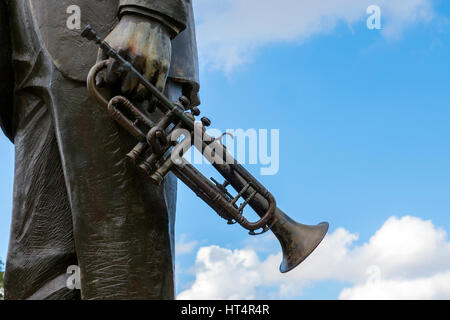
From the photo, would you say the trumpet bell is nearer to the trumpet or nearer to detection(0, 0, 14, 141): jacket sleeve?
the trumpet

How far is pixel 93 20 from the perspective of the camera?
12.6 ft

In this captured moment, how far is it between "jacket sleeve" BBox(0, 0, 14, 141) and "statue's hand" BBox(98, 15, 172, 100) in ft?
2.27

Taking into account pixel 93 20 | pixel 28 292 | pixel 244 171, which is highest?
pixel 93 20

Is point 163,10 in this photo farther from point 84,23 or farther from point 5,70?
point 5,70

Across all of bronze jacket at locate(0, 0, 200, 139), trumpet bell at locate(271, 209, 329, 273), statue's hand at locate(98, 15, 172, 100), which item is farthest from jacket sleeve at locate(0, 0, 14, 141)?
trumpet bell at locate(271, 209, 329, 273)

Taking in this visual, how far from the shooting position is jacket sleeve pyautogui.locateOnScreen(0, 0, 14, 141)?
4078mm

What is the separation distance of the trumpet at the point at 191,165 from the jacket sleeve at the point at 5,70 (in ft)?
2.35

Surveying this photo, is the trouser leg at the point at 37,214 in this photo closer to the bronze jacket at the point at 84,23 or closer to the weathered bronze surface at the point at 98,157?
the weathered bronze surface at the point at 98,157

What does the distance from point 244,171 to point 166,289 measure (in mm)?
691

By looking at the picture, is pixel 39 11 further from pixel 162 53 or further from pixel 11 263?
pixel 11 263

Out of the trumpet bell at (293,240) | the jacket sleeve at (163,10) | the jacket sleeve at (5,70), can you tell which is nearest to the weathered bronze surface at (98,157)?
the jacket sleeve at (163,10)

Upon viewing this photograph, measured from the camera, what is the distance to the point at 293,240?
3990 millimetres

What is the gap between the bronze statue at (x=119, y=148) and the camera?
11.9ft
